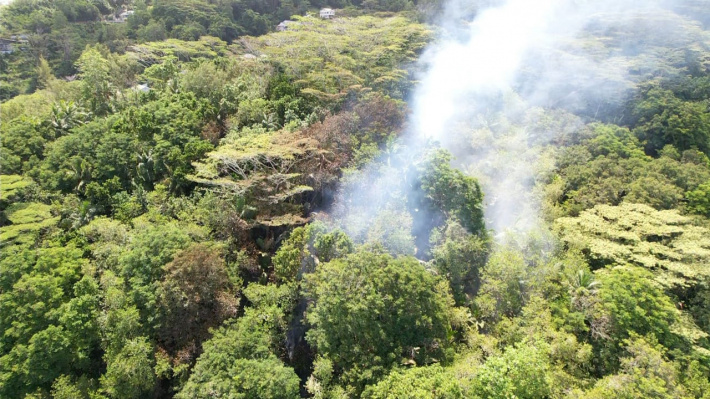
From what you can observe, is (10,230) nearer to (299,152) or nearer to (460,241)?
(299,152)

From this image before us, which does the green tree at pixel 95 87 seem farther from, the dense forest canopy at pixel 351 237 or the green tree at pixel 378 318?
the green tree at pixel 378 318

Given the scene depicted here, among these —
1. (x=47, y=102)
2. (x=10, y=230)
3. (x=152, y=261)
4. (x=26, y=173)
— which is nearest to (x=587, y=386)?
(x=152, y=261)

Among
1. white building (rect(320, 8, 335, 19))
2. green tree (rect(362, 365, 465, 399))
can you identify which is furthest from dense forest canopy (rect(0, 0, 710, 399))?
white building (rect(320, 8, 335, 19))

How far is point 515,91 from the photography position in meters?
34.8

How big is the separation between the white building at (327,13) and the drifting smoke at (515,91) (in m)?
19.4

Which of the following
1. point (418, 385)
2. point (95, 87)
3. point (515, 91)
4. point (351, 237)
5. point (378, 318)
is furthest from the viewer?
point (515, 91)

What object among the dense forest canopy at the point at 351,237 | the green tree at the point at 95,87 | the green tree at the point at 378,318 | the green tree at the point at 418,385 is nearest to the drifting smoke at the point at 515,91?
the dense forest canopy at the point at 351,237

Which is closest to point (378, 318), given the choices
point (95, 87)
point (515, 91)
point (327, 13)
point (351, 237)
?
point (351, 237)

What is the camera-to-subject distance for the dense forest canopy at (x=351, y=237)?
15055 millimetres

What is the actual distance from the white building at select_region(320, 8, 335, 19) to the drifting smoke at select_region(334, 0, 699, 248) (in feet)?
63.5

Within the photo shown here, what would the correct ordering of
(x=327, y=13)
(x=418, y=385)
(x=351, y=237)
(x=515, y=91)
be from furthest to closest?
(x=327, y=13) → (x=515, y=91) → (x=351, y=237) → (x=418, y=385)

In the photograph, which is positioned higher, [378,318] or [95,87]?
[95,87]

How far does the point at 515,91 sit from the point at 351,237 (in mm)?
25798

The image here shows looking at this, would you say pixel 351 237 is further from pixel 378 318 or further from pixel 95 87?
pixel 95 87
